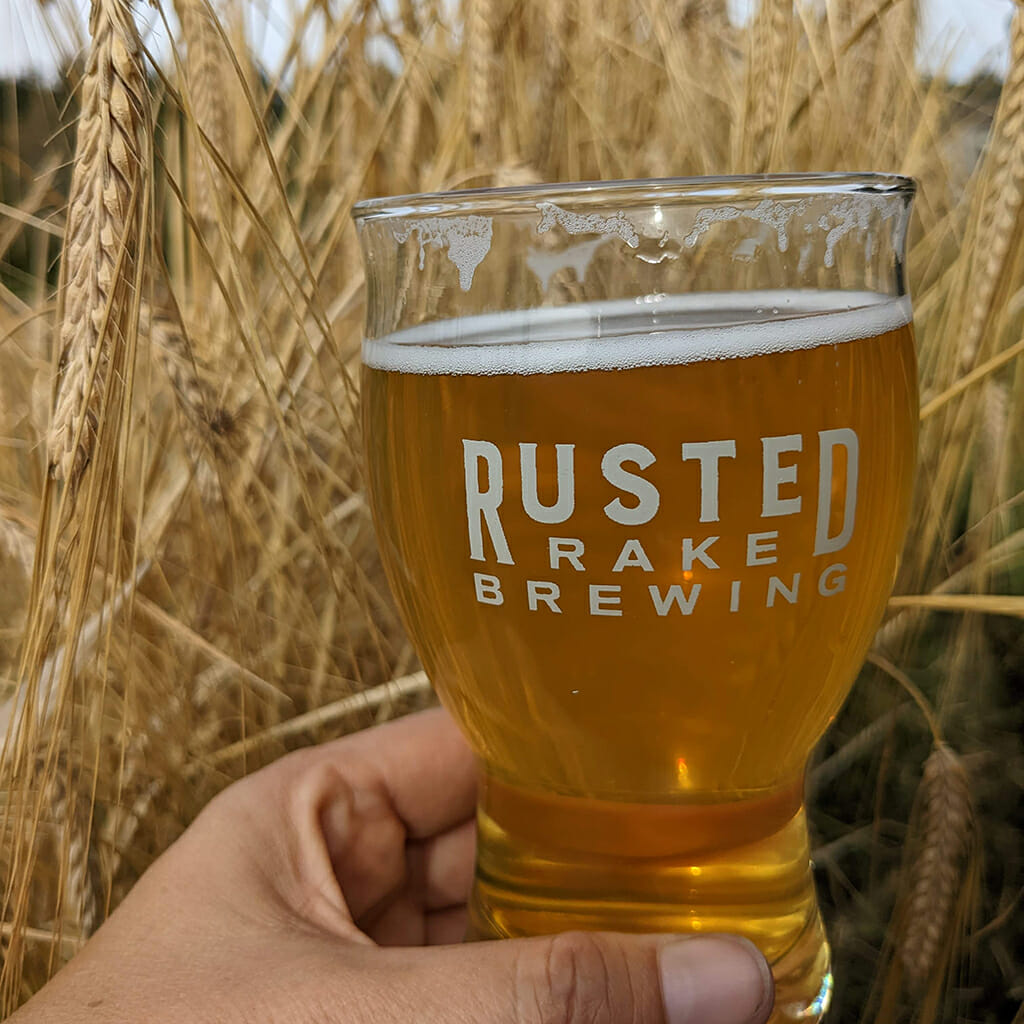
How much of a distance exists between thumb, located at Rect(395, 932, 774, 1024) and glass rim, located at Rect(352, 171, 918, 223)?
0.39 meters

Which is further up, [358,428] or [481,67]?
[481,67]

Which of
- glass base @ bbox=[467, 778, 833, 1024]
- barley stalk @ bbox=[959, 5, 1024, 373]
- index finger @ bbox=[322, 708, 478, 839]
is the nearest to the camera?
glass base @ bbox=[467, 778, 833, 1024]

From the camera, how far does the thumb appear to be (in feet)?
1.68

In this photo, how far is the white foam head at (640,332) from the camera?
0.45 m

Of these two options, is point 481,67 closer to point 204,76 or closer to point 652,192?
point 204,76

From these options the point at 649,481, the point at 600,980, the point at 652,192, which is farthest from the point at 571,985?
the point at 652,192

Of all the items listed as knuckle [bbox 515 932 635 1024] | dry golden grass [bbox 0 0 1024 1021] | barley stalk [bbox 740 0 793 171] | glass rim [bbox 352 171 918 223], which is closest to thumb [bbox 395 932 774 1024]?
knuckle [bbox 515 932 635 1024]

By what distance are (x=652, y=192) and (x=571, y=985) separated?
0.41 metres

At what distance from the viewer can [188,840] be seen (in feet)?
2.30

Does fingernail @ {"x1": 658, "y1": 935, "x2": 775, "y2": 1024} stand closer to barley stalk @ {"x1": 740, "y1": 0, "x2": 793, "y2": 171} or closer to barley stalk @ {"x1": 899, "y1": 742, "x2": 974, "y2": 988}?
barley stalk @ {"x1": 899, "y1": 742, "x2": 974, "y2": 988}

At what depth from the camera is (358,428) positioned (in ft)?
2.80

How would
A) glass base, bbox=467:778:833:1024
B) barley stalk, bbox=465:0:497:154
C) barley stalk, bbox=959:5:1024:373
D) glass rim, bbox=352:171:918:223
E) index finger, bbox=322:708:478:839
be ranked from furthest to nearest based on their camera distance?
index finger, bbox=322:708:478:839 < barley stalk, bbox=465:0:497:154 < barley stalk, bbox=959:5:1024:373 < glass base, bbox=467:778:833:1024 < glass rim, bbox=352:171:918:223

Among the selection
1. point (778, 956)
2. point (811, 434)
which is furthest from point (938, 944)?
point (811, 434)

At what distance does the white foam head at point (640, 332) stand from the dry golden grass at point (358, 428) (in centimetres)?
20
